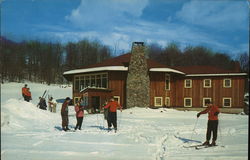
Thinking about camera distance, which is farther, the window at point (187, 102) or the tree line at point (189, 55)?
the window at point (187, 102)

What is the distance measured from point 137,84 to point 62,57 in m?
14.3

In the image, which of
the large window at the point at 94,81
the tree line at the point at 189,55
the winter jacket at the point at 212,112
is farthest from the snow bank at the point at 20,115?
the large window at the point at 94,81

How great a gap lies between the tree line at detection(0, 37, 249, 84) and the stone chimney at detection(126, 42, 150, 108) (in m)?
12.3

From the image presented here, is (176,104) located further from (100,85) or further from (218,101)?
(100,85)

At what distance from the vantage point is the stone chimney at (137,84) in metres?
19.1

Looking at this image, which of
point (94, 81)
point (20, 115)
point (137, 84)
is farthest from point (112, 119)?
point (94, 81)

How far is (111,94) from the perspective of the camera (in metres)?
22.1

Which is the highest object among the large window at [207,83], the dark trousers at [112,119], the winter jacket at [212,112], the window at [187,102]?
the large window at [207,83]

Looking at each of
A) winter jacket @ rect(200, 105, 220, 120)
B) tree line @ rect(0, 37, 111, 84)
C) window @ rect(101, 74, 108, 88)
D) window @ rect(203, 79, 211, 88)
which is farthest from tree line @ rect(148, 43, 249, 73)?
window @ rect(101, 74, 108, 88)

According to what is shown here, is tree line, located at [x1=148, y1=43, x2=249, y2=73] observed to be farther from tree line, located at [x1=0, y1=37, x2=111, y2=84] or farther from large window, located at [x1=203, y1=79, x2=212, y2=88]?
large window, located at [x1=203, y1=79, x2=212, y2=88]

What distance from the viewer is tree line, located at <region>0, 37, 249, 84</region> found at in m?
5.29

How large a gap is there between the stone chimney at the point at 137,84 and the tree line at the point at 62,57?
12.3 metres

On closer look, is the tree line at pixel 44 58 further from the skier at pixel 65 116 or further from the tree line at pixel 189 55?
the skier at pixel 65 116

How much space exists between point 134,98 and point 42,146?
1463 cm
